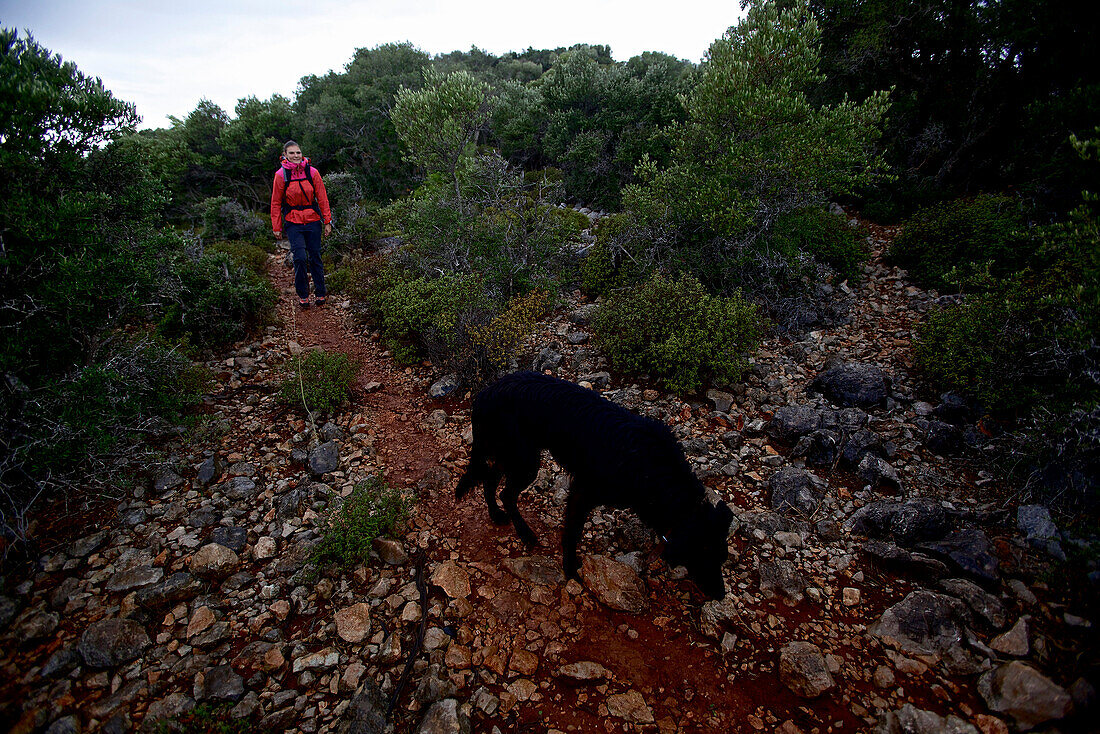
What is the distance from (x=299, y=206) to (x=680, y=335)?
25.0 ft

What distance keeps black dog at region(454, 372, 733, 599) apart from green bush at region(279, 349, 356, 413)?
287cm

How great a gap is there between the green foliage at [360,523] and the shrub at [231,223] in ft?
42.4

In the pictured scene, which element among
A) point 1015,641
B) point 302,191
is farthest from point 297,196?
point 1015,641

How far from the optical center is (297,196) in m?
8.33

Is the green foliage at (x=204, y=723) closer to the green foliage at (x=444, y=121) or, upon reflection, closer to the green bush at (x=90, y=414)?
the green bush at (x=90, y=414)

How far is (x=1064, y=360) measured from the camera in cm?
420

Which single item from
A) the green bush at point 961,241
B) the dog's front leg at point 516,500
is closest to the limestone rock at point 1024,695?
the dog's front leg at point 516,500

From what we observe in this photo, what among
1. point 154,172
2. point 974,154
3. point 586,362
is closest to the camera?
point 154,172

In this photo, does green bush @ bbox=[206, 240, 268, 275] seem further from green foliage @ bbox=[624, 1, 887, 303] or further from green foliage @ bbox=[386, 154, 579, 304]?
green foliage @ bbox=[624, 1, 887, 303]

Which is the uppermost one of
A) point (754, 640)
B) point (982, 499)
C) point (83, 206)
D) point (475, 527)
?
point (83, 206)

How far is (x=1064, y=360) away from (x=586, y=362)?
5.25m

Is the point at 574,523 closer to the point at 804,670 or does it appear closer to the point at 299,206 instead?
the point at 804,670

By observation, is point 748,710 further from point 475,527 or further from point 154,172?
point 154,172

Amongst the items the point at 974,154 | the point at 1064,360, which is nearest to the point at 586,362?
the point at 1064,360
